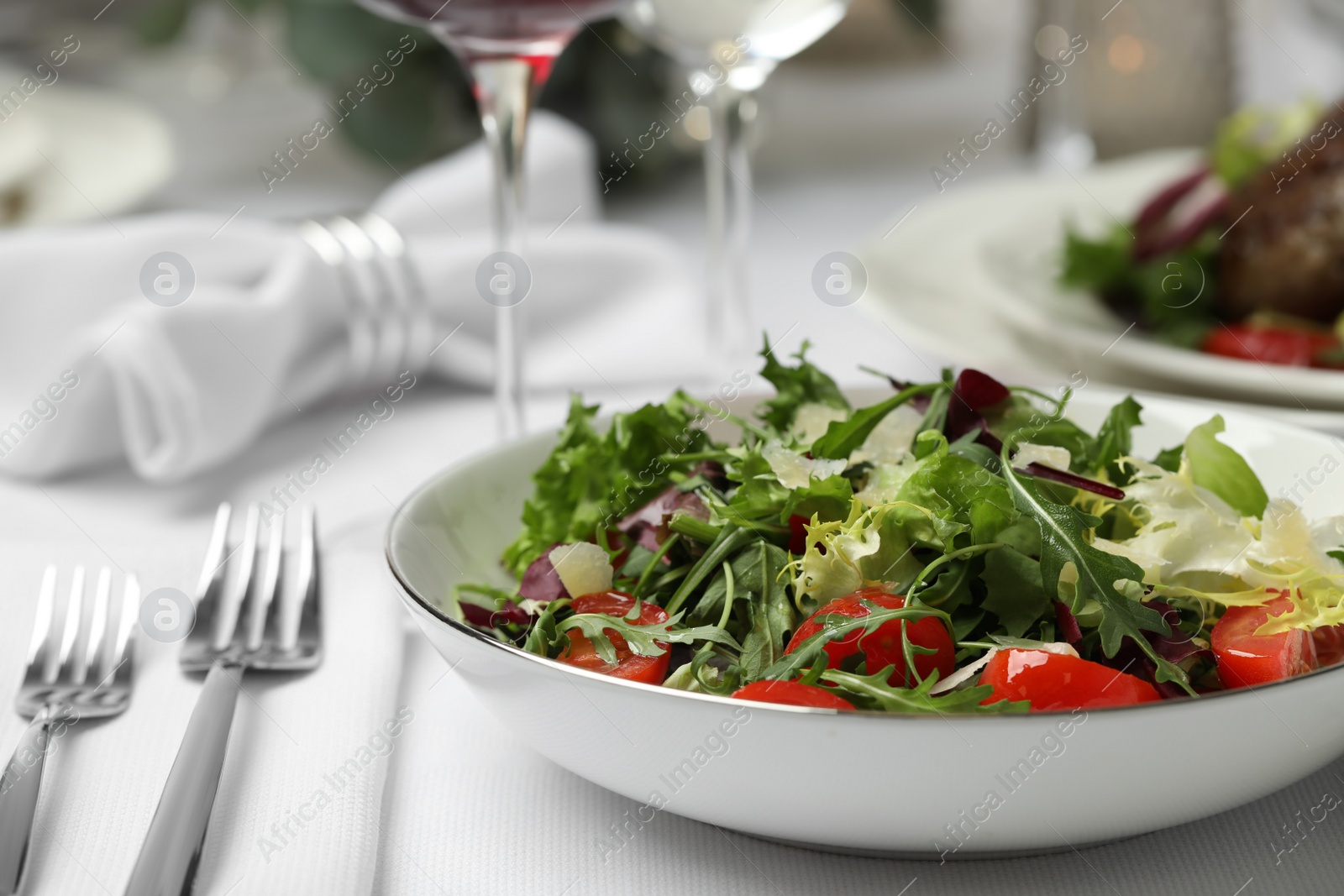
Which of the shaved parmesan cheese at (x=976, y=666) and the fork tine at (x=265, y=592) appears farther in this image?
the fork tine at (x=265, y=592)

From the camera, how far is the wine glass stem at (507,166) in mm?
1286

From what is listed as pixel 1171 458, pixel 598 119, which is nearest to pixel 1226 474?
pixel 1171 458

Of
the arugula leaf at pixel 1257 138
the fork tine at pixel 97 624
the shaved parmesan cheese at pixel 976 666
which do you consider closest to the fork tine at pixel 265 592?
the fork tine at pixel 97 624

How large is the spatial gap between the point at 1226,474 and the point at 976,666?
0.33 meters

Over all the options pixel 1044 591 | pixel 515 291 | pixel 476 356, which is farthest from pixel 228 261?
pixel 1044 591

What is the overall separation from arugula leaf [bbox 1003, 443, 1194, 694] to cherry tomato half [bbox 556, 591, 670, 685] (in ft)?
0.80

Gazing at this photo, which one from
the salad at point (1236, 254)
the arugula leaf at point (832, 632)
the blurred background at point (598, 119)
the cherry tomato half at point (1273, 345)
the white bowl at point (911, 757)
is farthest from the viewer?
the blurred background at point (598, 119)

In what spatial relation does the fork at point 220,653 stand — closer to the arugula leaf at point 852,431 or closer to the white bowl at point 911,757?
the white bowl at point 911,757

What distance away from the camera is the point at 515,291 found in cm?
132

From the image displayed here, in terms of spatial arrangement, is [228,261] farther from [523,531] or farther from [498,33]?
[523,531]

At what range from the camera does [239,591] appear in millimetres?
1025

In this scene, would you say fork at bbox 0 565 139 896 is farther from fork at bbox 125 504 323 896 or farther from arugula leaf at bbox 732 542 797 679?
arugula leaf at bbox 732 542 797 679

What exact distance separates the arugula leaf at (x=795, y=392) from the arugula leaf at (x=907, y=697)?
371mm

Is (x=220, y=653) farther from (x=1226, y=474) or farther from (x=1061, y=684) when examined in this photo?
(x=1226, y=474)
